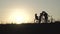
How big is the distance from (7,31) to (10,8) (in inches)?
38.0

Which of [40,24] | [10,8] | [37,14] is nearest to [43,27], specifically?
[40,24]

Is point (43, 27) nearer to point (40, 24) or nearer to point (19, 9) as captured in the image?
point (40, 24)

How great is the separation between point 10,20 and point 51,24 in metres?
1.17

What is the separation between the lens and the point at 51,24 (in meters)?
7.07

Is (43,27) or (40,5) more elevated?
(40,5)

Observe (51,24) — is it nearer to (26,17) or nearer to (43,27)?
(43,27)

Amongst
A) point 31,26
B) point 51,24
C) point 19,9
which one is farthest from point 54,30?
point 19,9

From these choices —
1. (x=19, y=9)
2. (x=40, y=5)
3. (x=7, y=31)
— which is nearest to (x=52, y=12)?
(x=40, y=5)

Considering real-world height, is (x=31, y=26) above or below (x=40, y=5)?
below

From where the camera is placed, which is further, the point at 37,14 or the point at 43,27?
the point at 37,14

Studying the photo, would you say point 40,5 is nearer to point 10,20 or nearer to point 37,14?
point 37,14

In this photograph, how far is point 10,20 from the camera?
7.30 m

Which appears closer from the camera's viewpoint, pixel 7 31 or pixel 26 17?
pixel 7 31

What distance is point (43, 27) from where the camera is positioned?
705cm
